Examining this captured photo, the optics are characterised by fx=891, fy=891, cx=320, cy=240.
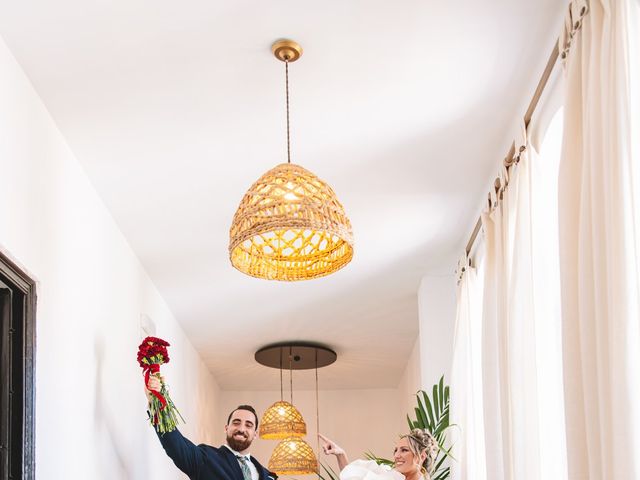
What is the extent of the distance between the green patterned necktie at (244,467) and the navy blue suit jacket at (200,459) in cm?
3

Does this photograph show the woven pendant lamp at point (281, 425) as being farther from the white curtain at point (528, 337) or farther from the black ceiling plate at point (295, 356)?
the white curtain at point (528, 337)

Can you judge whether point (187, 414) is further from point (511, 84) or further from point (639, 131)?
point (639, 131)

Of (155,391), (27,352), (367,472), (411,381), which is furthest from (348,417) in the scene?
(27,352)

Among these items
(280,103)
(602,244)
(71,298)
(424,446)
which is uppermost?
(280,103)

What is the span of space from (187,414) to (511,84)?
434 centimetres

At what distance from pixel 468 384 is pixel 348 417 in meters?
5.45

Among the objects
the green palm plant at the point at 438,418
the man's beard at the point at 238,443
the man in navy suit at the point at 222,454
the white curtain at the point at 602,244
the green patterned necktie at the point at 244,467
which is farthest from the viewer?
the green palm plant at the point at 438,418

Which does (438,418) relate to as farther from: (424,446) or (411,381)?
(411,381)

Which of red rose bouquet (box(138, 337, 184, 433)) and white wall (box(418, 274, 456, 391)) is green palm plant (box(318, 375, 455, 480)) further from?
red rose bouquet (box(138, 337, 184, 433))

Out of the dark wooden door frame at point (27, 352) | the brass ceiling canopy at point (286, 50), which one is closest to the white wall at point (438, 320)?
the brass ceiling canopy at point (286, 50)

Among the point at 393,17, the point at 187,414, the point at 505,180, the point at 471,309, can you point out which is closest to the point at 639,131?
the point at 393,17

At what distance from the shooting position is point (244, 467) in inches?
184

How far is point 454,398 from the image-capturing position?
187 inches

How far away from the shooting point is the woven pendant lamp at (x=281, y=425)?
24.2 feet
